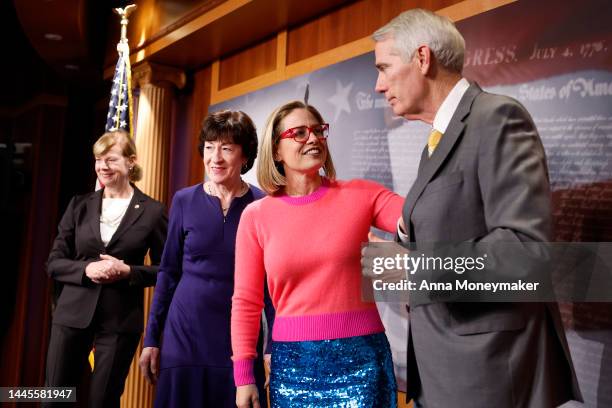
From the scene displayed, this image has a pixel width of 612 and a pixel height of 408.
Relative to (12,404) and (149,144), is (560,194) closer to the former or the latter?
(149,144)

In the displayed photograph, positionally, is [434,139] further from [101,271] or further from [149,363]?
[101,271]

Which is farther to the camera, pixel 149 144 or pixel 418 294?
pixel 149 144

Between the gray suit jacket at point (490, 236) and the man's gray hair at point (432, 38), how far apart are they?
0.44 ft

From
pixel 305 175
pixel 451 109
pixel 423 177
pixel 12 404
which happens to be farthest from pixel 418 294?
pixel 12 404

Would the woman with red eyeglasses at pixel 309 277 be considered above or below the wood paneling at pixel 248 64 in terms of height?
below

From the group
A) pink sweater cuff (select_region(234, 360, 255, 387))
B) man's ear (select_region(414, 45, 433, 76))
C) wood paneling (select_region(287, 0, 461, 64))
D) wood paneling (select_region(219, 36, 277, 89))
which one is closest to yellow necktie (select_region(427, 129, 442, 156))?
man's ear (select_region(414, 45, 433, 76))

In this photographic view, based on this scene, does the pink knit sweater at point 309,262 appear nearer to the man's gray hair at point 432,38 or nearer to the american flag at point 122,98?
the man's gray hair at point 432,38

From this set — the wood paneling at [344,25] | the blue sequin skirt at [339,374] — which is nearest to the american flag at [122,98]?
the wood paneling at [344,25]

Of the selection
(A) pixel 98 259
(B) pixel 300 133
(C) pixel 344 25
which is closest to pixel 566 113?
(B) pixel 300 133

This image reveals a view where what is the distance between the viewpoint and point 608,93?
217 cm

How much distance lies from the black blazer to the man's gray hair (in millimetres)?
1710

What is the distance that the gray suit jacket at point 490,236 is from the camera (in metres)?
1.09

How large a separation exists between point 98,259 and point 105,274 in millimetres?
163

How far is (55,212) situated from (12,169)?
0.63 meters
